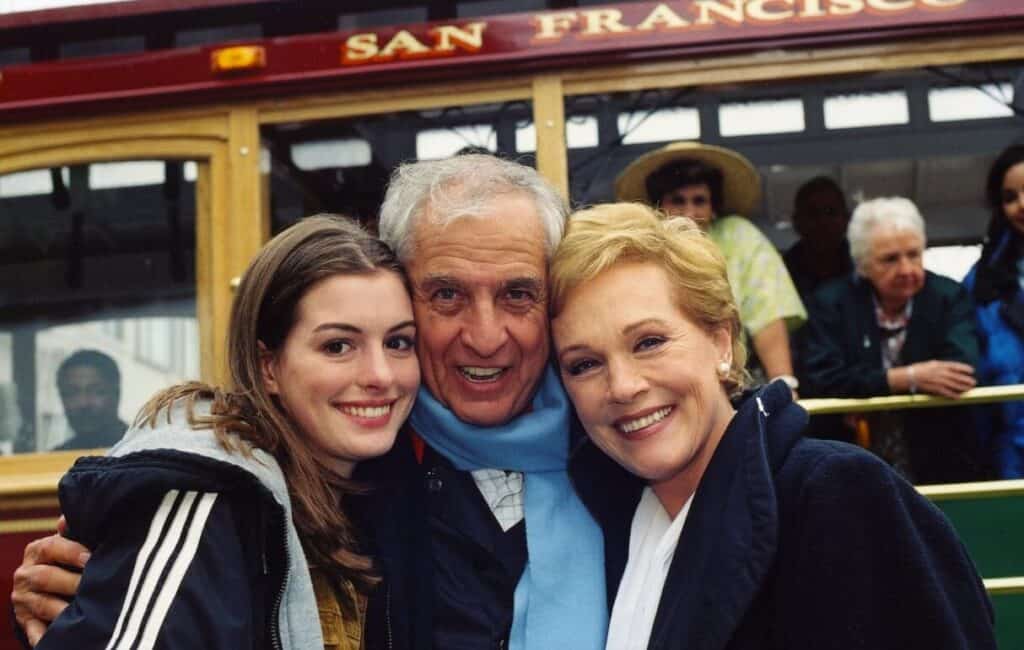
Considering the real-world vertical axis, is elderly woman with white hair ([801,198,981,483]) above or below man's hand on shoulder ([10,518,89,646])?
above

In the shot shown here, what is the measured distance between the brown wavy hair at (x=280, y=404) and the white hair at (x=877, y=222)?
1.89 metres

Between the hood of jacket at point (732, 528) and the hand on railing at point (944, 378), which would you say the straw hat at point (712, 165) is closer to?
the hand on railing at point (944, 378)

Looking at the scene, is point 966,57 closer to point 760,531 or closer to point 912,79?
point 912,79

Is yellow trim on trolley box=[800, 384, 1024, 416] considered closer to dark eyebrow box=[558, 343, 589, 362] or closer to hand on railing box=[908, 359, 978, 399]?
hand on railing box=[908, 359, 978, 399]

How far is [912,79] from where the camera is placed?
133 inches

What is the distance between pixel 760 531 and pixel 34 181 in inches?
112

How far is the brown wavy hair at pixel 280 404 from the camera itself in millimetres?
1761

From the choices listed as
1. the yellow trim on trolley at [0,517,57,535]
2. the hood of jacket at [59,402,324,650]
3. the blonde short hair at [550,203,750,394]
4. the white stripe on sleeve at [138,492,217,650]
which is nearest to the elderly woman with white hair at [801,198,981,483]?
the blonde short hair at [550,203,750,394]

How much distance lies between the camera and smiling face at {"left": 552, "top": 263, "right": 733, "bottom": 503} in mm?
1828

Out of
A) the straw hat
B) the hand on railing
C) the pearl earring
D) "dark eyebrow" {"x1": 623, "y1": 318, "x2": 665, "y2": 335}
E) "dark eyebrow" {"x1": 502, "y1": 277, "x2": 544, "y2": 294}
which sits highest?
the straw hat

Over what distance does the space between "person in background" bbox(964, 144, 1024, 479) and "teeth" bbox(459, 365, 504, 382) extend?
177 centimetres

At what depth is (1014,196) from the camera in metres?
3.34

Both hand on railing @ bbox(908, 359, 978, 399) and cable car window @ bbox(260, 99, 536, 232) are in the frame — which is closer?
hand on railing @ bbox(908, 359, 978, 399)

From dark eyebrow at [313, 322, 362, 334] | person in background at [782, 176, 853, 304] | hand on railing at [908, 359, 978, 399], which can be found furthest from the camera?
person in background at [782, 176, 853, 304]
